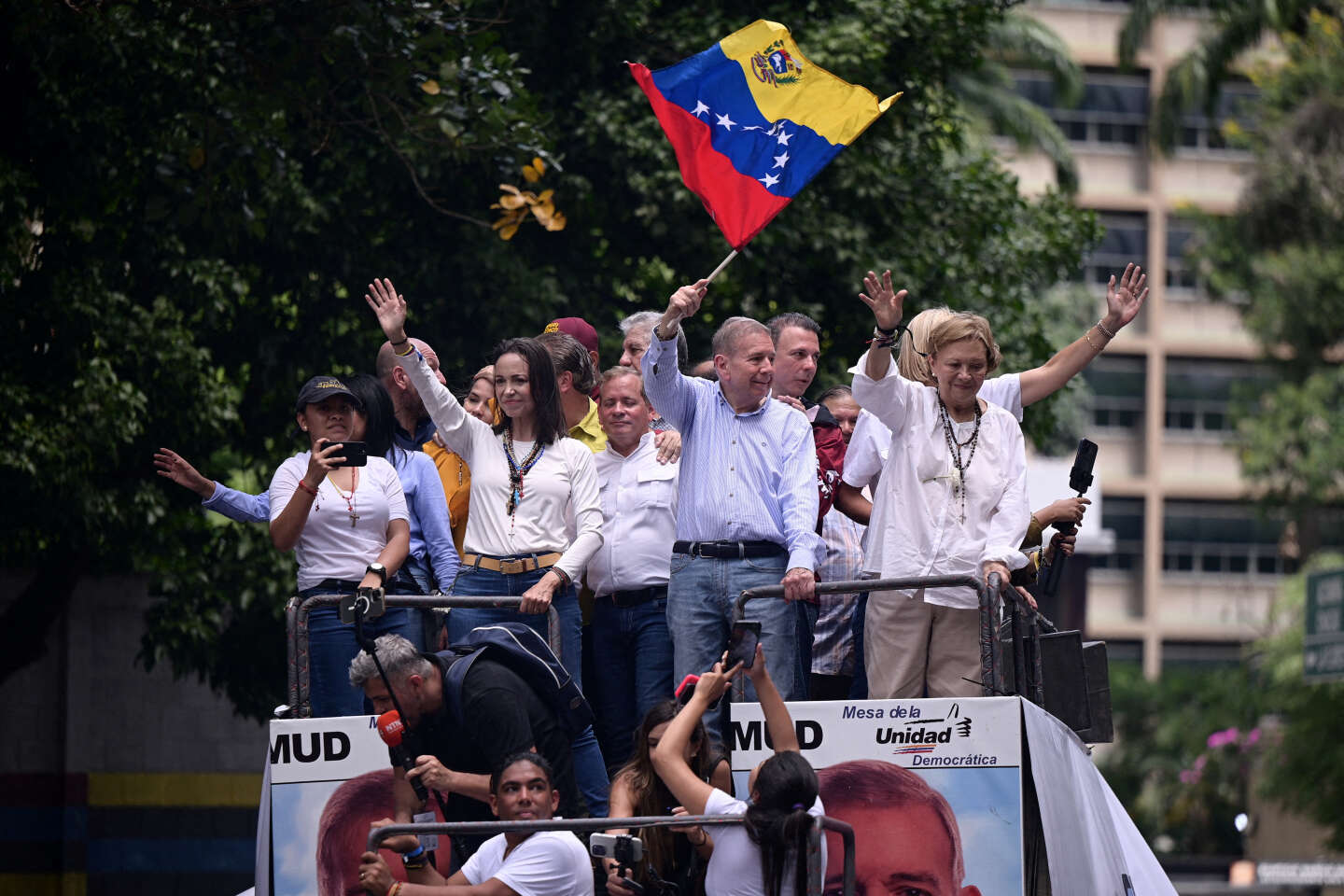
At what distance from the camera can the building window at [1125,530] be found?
2341 inches

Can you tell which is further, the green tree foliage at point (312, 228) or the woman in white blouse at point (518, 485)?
the green tree foliage at point (312, 228)

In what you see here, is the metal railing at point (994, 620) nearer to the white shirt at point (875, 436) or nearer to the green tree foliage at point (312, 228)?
the white shirt at point (875, 436)

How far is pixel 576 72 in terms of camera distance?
17594 mm

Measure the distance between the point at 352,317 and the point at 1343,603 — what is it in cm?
960

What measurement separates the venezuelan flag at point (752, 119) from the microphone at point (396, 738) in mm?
3407

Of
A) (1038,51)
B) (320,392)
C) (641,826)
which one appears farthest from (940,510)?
(1038,51)

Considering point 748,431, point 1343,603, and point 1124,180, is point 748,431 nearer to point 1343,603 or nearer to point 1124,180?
point 1343,603

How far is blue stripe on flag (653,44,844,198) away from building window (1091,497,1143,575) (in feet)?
166

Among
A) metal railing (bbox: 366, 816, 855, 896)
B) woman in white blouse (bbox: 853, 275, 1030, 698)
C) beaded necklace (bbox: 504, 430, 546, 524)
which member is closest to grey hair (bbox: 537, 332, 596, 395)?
beaded necklace (bbox: 504, 430, 546, 524)

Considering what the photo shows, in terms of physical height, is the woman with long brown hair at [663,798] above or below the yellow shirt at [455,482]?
below

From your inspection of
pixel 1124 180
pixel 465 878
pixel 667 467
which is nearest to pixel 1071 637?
pixel 667 467

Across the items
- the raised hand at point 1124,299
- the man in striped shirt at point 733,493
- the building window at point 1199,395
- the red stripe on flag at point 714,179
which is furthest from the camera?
the building window at point 1199,395

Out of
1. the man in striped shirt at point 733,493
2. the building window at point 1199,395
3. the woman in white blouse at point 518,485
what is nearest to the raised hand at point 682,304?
the man in striped shirt at point 733,493

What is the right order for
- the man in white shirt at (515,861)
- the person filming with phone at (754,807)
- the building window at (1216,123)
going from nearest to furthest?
the person filming with phone at (754,807)
the man in white shirt at (515,861)
the building window at (1216,123)
